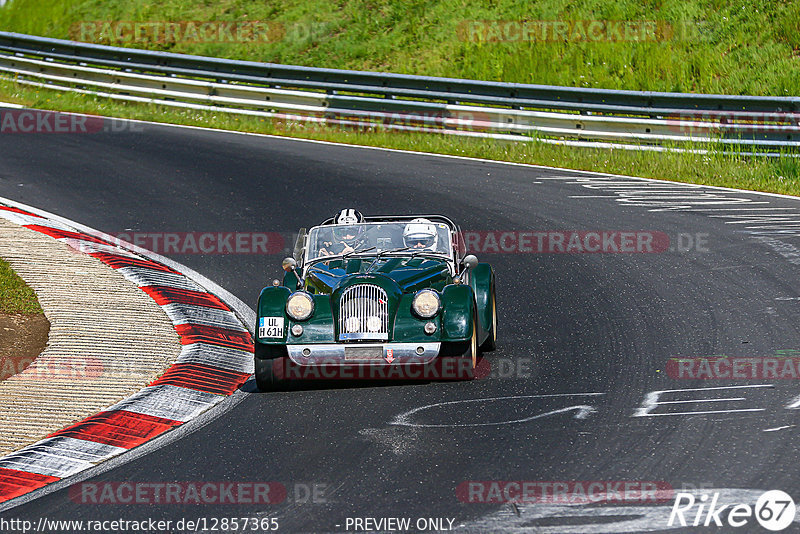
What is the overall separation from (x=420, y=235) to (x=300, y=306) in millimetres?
1746

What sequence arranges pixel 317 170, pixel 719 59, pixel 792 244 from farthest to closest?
pixel 719 59
pixel 317 170
pixel 792 244

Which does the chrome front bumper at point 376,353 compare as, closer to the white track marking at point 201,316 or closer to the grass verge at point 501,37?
the white track marking at point 201,316

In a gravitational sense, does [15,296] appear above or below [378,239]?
below

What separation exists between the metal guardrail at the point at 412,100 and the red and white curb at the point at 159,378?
24.4ft

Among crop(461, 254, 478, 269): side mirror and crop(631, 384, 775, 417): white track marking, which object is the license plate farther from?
crop(631, 384, 775, 417): white track marking

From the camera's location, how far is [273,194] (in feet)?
49.0

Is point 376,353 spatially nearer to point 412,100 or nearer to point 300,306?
point 300,306

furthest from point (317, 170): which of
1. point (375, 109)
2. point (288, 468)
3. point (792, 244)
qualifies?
point (288, 468)

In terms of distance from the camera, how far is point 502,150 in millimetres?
17859

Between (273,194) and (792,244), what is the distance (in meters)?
6.76

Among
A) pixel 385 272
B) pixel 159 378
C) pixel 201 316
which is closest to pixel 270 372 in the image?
pixel 159 378

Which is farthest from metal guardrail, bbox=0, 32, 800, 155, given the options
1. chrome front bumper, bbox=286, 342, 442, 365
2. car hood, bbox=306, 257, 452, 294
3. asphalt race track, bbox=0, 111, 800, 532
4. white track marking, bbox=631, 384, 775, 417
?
chrome front bumper, bbox=286, 342, 442, 365

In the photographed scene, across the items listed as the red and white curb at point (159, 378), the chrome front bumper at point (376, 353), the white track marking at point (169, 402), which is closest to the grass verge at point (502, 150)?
the red and white curb at point (159, 378)

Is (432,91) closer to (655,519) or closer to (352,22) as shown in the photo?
(352,22)
